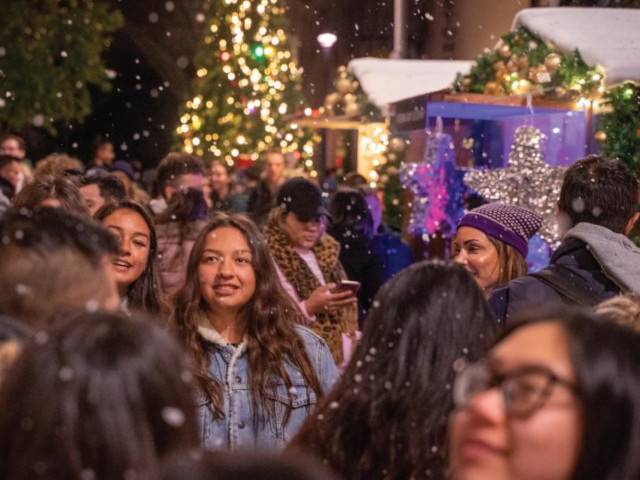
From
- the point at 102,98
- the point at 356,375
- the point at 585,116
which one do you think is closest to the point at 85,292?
the point at 356,375

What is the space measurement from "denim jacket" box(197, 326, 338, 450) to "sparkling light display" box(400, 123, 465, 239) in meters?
7.00

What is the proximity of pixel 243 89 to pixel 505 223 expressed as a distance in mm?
11863

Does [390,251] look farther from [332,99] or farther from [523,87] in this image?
[332,99]

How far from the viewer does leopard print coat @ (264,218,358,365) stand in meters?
5.99

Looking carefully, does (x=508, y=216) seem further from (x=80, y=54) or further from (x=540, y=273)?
(x=80, y=54)

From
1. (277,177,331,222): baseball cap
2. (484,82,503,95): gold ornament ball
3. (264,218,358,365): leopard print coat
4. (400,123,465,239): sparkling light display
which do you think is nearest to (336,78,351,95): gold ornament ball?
(400,123,465,239): sparkling light display

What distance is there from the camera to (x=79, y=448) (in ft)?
5.26

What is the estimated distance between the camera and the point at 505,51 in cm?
890

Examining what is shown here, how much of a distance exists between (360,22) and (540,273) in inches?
904

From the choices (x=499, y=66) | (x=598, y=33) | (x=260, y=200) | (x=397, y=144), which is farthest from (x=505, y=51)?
(x=397, y=144)

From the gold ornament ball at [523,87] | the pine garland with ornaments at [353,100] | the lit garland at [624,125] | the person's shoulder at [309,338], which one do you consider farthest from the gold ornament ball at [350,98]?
the person's shoulder at [309,338]

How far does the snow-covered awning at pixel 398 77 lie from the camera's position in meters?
11.9

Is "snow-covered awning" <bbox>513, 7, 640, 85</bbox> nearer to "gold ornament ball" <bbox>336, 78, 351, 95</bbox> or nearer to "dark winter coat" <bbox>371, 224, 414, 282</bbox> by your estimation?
"dark winter coat" <bbox>371, 224, 414, 282</bbox>

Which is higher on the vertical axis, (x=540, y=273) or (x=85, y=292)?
(x=85, y=292)
